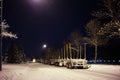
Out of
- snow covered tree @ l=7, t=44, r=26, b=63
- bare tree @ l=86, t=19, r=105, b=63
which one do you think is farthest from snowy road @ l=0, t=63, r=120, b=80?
snow covered tree @ l=7, t=44, r=26, b=63

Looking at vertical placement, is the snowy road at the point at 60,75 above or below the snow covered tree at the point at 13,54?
below

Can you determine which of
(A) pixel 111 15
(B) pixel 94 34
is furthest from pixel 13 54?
(A) pixel 111 15

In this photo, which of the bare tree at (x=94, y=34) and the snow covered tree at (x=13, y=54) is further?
the snow covered tree at (x=13, y=54)

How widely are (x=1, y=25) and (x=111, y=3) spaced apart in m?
17.6

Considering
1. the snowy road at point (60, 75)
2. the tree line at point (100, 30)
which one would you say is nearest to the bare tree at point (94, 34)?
the tree line at point (100, 30)

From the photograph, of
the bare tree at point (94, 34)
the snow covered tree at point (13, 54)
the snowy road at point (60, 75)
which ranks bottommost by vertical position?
the snowy road at point (60, 75)

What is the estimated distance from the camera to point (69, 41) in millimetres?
88062

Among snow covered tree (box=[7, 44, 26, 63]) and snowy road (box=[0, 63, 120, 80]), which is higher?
snow covered tree (box=[7, 44, 26, 63])

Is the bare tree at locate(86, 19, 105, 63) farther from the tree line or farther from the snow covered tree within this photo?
the snow covered tree

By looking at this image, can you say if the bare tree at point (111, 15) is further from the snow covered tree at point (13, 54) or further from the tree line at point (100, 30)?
the snow covered tree at point (13, 54)

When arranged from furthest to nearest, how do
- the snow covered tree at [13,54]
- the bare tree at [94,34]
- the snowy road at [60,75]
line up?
the snow covered tree at [13,54], the bare tree at [94,34], the snowy road at [60,75]

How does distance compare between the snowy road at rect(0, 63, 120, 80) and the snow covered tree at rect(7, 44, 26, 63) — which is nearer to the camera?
the snowy road at rect(0, 63, 120, 80)

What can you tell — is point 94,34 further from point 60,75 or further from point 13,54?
point 60,75

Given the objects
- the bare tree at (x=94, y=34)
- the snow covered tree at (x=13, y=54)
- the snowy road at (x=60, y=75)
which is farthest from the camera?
the snow covered tree at (x=13, y=54)
